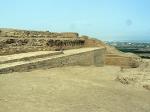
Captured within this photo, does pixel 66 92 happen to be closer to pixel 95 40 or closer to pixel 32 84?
pixel 32 84

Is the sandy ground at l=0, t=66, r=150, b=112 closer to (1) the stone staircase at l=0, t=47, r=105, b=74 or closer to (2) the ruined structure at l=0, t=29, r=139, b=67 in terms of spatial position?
(1) the stone staircase at l=0, t=47, r=105, b=74

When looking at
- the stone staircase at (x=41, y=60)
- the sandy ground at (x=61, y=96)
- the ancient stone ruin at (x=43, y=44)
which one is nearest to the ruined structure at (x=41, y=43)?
the ancient stone ruin at (x=43, y=44)

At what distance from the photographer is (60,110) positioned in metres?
6.12

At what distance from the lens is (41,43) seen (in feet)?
51.6

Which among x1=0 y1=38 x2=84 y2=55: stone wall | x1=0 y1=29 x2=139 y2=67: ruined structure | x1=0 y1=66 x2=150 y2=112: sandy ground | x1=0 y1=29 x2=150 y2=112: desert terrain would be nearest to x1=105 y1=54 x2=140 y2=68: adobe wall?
x1=0 y1=29 x2=139 y2=67: ruined structure

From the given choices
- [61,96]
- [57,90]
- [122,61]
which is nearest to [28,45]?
[57,90]

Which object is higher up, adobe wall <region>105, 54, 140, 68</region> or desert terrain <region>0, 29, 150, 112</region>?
desert terrain <region>0, 29, 150, 112</region>

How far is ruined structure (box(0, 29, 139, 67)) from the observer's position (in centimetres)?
1345

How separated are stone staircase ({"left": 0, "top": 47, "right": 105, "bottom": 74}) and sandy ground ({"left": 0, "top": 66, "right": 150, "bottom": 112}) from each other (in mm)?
528

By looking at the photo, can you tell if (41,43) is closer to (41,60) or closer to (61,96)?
(41,60)

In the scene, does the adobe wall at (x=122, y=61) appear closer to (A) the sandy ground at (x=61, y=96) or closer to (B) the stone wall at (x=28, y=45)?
(B) the stone wall at (x=28, y=45)

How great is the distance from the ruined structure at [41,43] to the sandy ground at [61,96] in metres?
4.42

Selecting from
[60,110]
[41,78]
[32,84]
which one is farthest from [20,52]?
[60,110]

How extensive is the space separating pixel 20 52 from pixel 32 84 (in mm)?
6001
